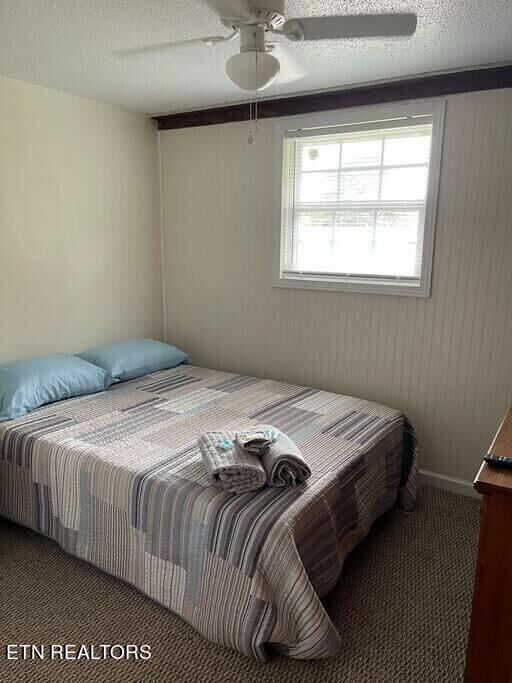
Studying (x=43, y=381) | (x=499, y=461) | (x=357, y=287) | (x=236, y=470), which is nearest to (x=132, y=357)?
(x=43, y=381)

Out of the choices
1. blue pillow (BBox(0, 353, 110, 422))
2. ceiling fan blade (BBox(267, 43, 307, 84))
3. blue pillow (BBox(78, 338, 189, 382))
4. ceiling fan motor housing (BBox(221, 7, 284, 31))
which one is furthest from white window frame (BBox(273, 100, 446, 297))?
blue pillow (BBox(0, 353, 110, 422))

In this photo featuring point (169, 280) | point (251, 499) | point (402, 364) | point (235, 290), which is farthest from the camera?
point (169, 280)

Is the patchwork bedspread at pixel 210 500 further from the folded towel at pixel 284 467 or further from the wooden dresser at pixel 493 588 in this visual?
the wooden dresser at pixel 493 588

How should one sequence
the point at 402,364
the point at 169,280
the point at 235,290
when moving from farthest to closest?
the point at 169,280 < the point at 235,290 < the point at 402,364

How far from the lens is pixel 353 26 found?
1678mm

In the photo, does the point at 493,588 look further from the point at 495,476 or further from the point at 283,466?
the point at 283,466

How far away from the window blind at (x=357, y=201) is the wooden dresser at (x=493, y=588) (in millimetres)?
1743

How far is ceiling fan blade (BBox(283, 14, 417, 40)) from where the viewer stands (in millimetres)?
1610

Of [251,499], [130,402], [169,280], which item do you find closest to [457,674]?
[251,499]

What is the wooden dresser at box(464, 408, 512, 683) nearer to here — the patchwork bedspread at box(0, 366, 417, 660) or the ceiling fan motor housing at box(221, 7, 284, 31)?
the patchwork bedspread at box(0, 366, 417, 660)

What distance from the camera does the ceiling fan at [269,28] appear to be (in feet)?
5.41

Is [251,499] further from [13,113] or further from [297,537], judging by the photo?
[13,113]

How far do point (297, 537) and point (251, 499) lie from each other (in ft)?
0.70

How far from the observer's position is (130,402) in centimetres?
283
